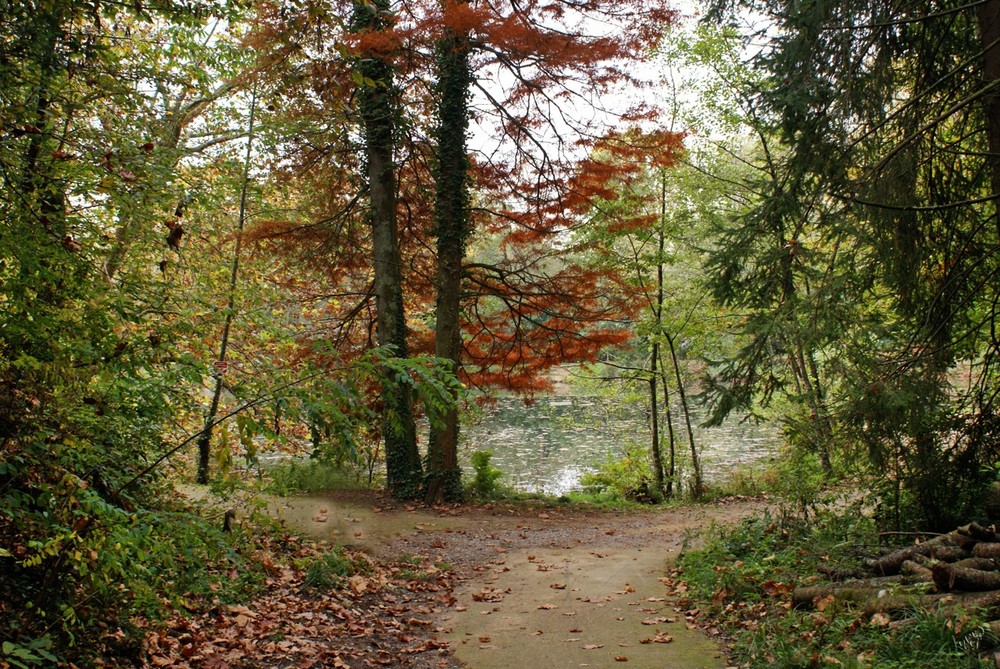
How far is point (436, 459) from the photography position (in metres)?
12.1

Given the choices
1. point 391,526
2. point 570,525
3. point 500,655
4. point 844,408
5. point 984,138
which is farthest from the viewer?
point 570,525

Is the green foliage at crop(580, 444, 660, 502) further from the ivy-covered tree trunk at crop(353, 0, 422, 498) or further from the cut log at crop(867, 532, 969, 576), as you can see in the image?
the cut log at crop(867, 532, 969, 576)

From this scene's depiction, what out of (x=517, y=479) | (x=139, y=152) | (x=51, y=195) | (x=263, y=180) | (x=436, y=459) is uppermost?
(x=263, y=180)

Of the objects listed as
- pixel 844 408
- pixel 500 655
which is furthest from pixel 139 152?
pixel 844 408

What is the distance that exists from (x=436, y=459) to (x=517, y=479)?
281 inches

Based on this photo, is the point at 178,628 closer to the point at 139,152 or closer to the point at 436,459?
the point at 139,152

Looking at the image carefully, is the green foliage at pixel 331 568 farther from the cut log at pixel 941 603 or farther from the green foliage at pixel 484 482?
the green foliage at pixel 484 482

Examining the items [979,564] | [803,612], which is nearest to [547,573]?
[803,612]

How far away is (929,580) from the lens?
461cm

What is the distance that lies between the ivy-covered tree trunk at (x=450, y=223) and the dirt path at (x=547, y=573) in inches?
41.9

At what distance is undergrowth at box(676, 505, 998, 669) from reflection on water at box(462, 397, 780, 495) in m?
10.2

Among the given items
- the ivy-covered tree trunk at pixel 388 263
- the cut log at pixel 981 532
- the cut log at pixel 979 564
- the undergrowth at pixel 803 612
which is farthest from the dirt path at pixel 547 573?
the cut log at pixel 981 532

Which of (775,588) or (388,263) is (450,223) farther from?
(775,588)

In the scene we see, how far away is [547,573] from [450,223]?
6.48 m
